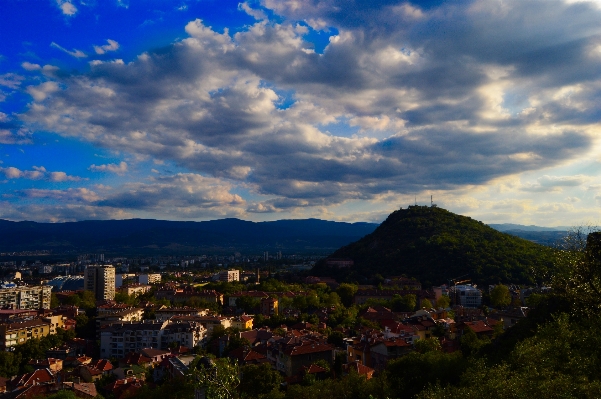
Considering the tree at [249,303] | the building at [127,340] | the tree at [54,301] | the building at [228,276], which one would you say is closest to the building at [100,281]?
the tree at [54,301]

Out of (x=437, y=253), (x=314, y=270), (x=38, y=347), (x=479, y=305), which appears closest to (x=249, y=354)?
(x=38, y=347)

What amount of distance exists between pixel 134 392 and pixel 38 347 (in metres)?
18.6

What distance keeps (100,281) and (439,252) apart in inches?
2417

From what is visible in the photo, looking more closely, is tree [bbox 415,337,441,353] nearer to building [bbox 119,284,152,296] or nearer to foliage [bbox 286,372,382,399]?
foliage [bbox 286,372,382,399]

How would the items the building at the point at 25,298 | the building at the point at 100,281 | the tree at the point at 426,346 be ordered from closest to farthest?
the tree at the point at 426,346 < the building at the point at 25,298 < the building at the point at 100,281

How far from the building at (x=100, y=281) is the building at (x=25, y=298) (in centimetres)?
1305

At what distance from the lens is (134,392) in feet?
84.8

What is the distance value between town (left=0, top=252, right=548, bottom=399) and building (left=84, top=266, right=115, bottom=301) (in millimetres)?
10252

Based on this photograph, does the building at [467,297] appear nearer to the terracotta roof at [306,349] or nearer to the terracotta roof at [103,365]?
the terracotta roof at [306,349]

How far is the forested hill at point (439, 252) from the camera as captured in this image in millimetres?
75375

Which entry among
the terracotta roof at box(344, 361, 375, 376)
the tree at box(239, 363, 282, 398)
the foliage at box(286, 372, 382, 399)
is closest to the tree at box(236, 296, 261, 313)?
the terracotta roof at box(344, 361, 375, 376)

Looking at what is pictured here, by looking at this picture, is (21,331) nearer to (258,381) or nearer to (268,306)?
(268,306)

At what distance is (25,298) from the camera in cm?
6831

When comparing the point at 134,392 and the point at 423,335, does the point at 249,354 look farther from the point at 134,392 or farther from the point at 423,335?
the point at 423,335
